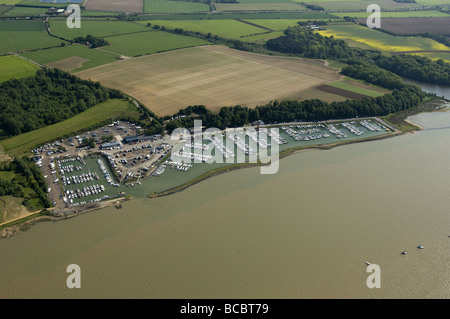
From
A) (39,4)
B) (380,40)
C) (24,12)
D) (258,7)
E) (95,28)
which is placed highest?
(258,7)

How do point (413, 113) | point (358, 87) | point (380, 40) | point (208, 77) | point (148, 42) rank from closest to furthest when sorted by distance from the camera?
point (413, 113)
point (358, 87)
point (208, 77)
point (148, 42)
point (380, 40)

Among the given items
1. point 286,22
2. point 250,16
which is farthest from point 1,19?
point 286,22

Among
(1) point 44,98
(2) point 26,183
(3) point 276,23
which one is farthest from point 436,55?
(2) point 26,183

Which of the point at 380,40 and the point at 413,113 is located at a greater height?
the point at 380,40

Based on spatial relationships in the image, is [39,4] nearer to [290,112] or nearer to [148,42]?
[148,42]

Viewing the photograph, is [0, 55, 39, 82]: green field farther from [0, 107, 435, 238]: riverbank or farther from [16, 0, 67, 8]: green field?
[16, 0, 67, 8]: green field

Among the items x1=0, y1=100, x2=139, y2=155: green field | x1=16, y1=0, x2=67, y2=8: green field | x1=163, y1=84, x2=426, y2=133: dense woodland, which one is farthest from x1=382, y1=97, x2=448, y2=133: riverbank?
x1=16, y1=0, x2=67, y2=8: green field
